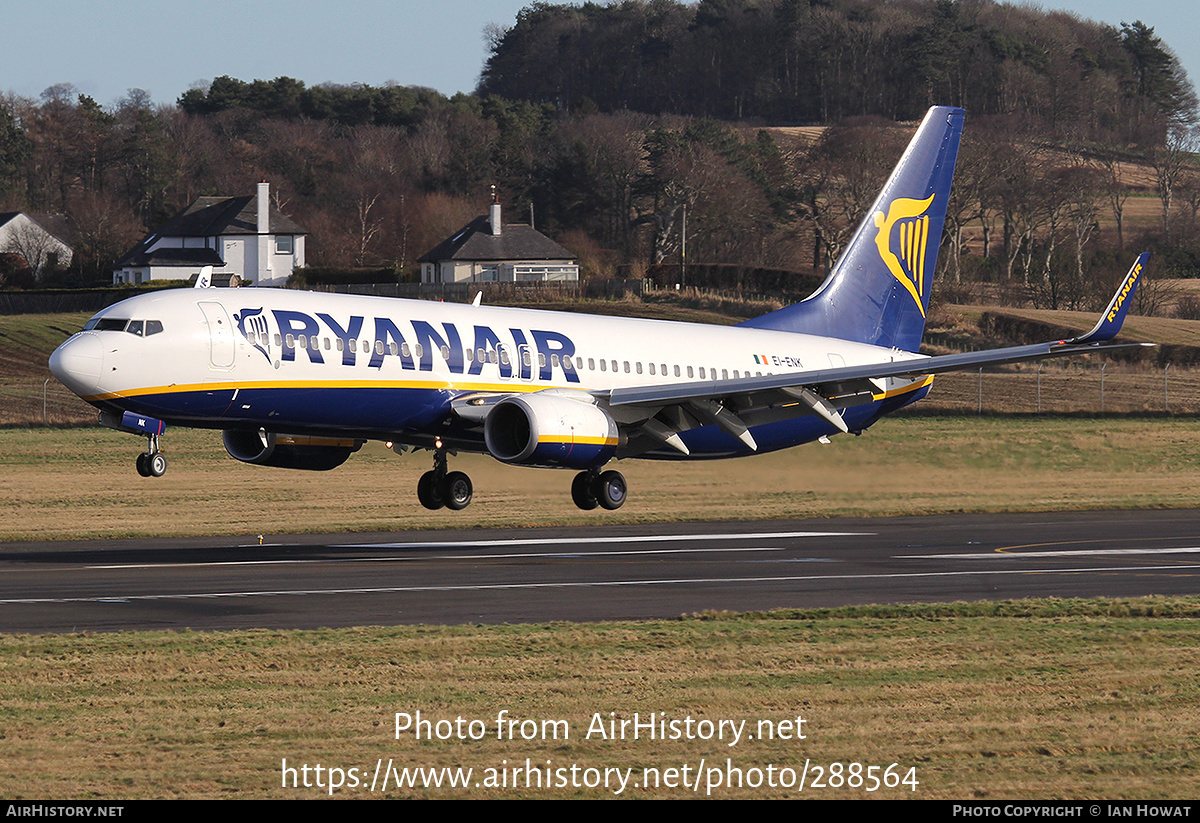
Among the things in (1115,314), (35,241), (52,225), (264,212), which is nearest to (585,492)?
(1115,314)

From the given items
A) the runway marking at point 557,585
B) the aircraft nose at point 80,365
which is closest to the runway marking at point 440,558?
the aircraft nose at point 80,365

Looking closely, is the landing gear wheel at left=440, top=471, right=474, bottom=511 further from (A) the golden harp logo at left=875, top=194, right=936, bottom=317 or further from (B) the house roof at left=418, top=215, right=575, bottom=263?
(B) the house roof at left=418, top=215, right=575, bottom=263

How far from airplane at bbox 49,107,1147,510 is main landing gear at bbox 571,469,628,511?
0.05 metres

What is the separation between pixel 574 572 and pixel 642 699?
1351cm

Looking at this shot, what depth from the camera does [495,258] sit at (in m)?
142

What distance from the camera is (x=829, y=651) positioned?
21.0 meters

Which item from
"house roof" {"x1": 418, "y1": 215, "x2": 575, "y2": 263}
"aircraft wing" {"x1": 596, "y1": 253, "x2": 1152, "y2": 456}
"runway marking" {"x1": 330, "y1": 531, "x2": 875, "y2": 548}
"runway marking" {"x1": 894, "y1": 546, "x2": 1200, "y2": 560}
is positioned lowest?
"runway marking" {"x1": 330, "y1": 531, "x2": 875, "y2": 548}

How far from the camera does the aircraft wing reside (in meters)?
35.8

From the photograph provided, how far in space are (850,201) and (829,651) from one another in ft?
393

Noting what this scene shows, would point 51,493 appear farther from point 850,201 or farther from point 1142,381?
point 850,201

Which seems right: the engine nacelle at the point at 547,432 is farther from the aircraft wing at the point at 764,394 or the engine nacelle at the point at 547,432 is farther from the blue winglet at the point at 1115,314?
the blue winglet at the point at 1115,314

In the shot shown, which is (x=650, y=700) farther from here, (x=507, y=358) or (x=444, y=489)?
(x=444, y=489)

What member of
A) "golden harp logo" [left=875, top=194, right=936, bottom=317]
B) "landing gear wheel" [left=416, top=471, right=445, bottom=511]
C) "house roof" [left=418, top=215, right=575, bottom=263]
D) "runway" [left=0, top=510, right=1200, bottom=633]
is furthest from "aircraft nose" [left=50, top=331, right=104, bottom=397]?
"house roof" [left=418, top=215, right=575, bottom=263]

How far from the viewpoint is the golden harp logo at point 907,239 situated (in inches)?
1818
